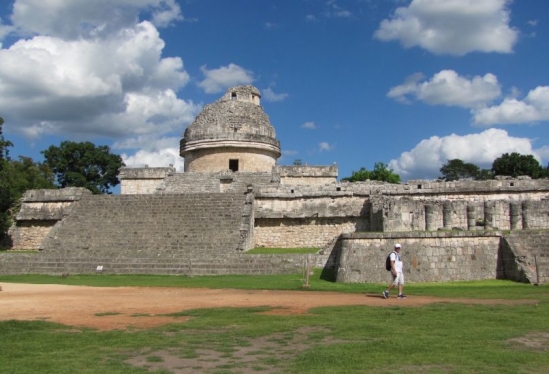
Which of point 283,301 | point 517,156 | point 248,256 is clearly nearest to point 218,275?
point 248,256

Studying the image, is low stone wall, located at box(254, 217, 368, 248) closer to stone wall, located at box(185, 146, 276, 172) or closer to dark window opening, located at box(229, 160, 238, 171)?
stone wall, located at box(185, 146, 276, 172)

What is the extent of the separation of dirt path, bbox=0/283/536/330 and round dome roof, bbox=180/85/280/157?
670 inches

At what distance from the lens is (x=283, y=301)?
39.5ft

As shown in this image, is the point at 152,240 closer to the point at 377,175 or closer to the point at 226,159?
the point at 226,159

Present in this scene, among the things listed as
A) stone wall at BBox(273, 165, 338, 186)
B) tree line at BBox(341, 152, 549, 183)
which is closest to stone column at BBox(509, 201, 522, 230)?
stone wall at BBox(273, 165, 338, 186)

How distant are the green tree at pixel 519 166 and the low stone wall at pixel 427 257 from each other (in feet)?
124

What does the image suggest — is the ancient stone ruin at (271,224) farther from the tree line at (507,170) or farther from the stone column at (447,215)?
the tree line at (507,170)

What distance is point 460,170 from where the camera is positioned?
66.2m

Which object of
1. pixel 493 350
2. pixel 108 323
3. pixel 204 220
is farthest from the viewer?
pixel 204 220

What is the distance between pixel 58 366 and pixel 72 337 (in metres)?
1.87

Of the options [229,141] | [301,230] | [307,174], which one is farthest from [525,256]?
[229,141]

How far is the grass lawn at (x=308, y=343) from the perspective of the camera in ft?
19.6

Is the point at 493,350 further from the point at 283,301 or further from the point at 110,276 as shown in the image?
the point at 110,276


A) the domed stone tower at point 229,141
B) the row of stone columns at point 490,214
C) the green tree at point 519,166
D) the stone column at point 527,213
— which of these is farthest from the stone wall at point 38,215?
the green tree at point 519,166
